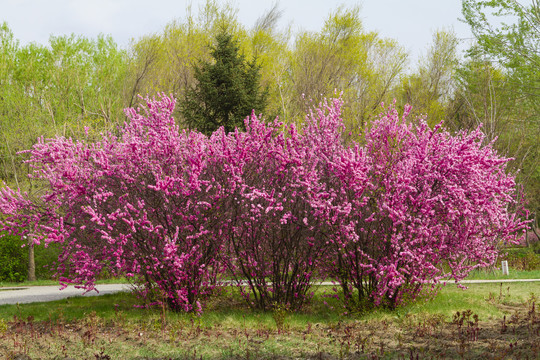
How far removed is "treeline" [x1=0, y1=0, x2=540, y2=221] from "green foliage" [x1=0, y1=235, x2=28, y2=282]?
221cm

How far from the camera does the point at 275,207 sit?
24.8ft

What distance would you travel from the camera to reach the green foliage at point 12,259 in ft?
63.1

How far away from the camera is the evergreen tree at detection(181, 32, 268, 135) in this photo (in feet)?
58.7

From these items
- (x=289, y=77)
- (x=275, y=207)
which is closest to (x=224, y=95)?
(x=289, y=77)

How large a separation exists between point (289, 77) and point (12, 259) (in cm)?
1351

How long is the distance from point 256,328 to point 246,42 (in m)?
19.2

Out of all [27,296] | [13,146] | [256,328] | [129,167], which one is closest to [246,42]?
[13,146]

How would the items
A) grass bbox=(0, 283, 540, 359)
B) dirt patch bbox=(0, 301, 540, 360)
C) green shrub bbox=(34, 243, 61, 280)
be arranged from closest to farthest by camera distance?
dirt patch bbox=(0, 301, 540, 360) < grass bbox=(0, 283, 540, 359) < green shrub bbox=(34, 243, 61, 280)

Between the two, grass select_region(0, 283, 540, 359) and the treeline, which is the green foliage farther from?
grass select_region(0, 283, 540, 359)

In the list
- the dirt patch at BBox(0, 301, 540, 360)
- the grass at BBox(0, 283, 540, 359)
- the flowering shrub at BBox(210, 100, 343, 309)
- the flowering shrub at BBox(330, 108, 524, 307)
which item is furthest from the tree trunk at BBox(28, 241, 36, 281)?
the flowering shrub at BBox(330, 108, 524, 307)

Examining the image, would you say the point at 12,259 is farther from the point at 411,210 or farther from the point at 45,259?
the point at 411,210

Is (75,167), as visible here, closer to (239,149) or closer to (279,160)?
(239,149)

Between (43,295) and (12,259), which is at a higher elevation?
(12,259)

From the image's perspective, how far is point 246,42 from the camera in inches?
975
